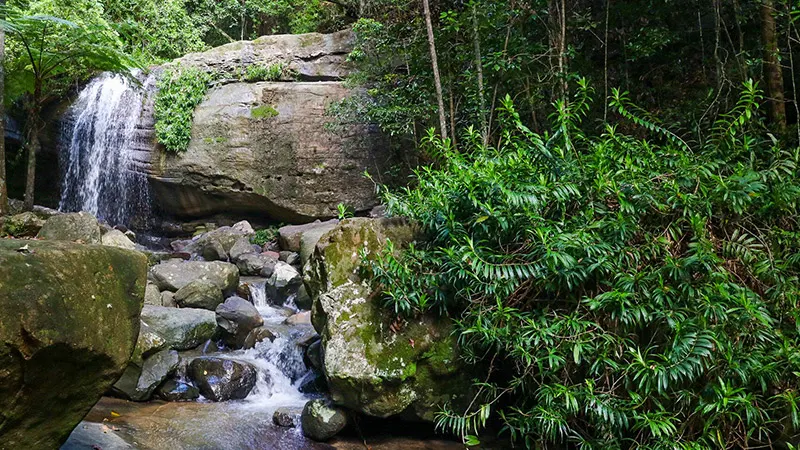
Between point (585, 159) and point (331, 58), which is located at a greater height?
point (331, 58)

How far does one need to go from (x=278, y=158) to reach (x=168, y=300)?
15.7 ft

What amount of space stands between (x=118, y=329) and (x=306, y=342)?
3408mm

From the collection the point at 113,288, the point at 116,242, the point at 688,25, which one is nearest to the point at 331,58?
the point at 116,242

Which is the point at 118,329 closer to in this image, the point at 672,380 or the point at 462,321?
the point at 462,321

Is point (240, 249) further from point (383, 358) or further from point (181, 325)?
point (383, 358)

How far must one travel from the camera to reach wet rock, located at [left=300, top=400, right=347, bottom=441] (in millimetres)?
4652

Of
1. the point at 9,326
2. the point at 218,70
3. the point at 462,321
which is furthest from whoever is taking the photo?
the point at 218,70

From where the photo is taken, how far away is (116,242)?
887cm

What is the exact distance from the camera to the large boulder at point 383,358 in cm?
443

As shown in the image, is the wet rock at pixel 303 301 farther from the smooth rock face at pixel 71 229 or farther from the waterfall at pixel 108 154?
the waterfall at pixel 108 154

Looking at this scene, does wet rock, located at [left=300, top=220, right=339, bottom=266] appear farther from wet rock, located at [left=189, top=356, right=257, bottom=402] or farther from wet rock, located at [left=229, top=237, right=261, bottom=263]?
wet rock, located at [left=189, top=356, right=257, bottom=402]

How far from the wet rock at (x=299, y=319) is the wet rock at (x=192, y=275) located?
123 cm

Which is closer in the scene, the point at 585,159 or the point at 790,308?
the point at 790,308

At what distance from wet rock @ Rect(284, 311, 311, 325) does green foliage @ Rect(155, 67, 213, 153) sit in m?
5.70
